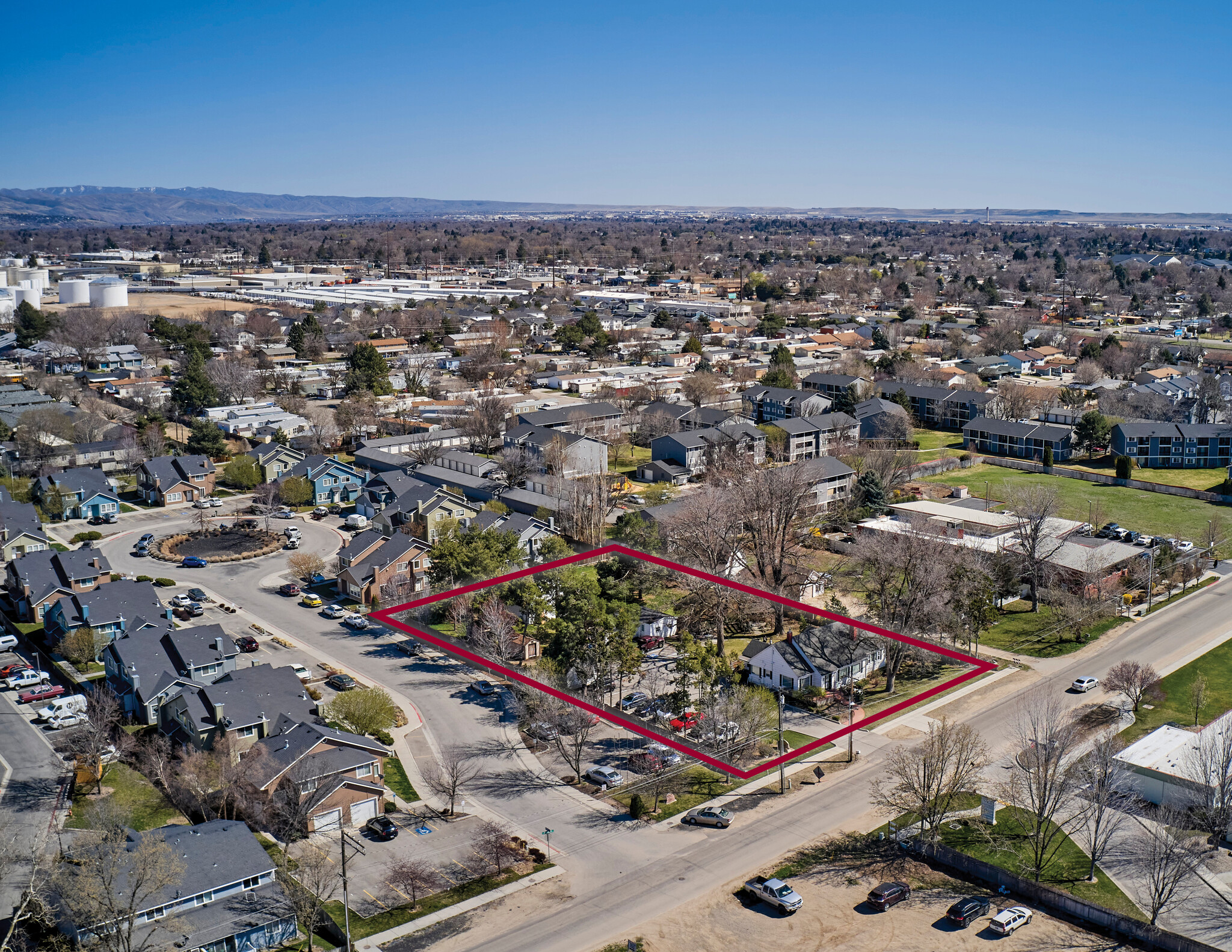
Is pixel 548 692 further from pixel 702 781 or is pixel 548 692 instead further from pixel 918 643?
pixel 918 643

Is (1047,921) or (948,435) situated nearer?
(1047,921)

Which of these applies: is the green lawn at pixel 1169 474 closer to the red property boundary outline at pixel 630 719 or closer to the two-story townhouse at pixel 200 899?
the red property boundary outline at pixel 630 719

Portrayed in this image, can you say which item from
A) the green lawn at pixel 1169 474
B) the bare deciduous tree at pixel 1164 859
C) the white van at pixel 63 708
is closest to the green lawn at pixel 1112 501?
the green lawn at pixel 1169 474

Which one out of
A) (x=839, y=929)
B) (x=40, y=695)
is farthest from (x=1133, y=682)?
(x=40, y=695)

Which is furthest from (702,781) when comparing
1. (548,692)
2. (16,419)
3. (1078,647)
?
(16,419)

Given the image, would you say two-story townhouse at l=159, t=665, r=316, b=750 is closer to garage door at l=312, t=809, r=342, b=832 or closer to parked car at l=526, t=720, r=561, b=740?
garage door at l=312, t=809, r=342, b=832

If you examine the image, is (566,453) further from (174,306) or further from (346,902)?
(174,306)
